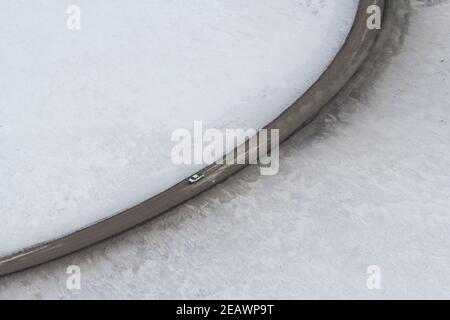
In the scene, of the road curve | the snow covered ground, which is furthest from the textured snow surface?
the snow covered ground

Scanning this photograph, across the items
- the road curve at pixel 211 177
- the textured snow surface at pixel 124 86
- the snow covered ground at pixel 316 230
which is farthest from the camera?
the textured snow surface at pixel 124 86

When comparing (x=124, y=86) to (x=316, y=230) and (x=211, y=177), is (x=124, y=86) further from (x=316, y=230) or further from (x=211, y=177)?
(x=316, y=230)

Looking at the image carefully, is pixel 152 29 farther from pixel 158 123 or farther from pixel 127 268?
pixel 127 268

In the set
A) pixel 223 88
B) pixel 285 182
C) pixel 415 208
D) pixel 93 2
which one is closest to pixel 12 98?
pixel 93 2

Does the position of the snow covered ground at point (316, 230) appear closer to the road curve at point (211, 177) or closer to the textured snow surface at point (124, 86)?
the road curve at point (211, 177)

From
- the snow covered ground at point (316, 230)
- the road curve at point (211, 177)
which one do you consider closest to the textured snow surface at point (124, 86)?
the road curve at point (211, 177)

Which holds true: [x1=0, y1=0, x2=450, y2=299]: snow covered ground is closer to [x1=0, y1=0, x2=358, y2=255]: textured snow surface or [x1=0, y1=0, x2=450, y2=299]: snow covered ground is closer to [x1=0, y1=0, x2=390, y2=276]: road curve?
[x1=0, y1=0, x2=390, y2=276]: road curve

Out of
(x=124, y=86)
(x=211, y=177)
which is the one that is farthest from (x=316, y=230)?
(x=124, y=86)
